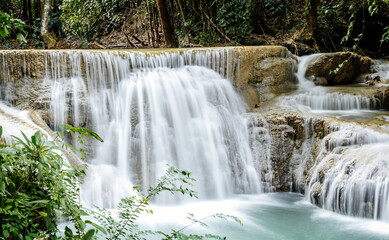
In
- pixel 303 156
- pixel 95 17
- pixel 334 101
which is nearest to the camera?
pixel 303 156

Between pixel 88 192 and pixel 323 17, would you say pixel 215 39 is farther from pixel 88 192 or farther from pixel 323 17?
pixel 88 192

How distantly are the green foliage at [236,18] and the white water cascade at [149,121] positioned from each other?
5.01 metres

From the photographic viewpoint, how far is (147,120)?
6.52 metres

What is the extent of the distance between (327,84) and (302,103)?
152 cm

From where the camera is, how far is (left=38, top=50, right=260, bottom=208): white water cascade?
6.17m

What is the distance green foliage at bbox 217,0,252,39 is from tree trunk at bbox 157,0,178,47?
1.95 meters

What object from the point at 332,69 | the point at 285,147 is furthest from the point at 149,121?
the point at 332,69

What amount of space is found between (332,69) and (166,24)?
466 centimetres

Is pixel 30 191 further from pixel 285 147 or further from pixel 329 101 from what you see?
pixel 329 101

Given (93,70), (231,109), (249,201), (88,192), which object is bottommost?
(249,201)

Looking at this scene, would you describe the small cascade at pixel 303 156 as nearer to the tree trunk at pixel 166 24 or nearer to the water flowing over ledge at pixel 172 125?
the water flowing over ledge at pixel 172 125

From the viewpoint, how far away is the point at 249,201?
5.84m

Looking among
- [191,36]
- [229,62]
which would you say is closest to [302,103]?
[229,62]

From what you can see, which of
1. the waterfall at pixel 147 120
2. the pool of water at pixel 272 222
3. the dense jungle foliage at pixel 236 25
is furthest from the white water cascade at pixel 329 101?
the dense jungle foliage at pixel 236 25
